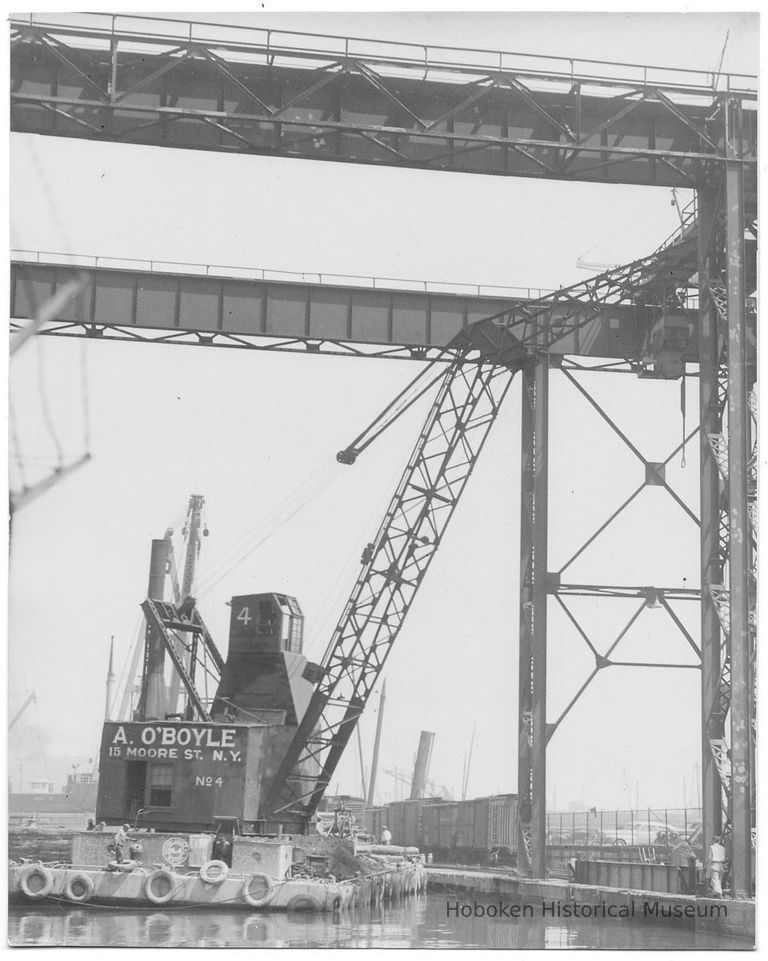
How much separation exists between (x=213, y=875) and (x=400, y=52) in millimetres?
19787

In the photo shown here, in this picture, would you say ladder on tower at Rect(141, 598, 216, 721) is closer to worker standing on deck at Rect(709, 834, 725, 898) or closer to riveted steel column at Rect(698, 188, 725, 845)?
riveted steel column at Rect(698, 188, 725, 845)

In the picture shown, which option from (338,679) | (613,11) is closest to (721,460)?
(613,11)

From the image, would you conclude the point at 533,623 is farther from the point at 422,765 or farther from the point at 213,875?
the point at 422,765

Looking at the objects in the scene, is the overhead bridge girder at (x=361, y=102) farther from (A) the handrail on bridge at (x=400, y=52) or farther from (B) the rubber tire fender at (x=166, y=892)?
(B) the rubber tire fender at (x=166, y=892)

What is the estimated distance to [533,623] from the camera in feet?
116

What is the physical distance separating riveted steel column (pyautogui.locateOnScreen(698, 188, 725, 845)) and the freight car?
72.7ft

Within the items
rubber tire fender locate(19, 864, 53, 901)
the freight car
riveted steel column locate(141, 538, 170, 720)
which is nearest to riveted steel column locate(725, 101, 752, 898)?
rubber tire fender locate(19, 864, 53, 901)

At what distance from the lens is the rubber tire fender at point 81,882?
30.3 metres

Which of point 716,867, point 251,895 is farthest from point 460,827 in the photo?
point 716,867

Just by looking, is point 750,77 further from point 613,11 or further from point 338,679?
point 338,679

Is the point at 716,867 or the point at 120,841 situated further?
the point at 120,841

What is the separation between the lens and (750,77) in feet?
85.5

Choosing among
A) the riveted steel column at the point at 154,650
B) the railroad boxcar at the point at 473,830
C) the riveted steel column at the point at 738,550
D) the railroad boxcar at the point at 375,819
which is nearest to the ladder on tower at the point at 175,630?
the riveted steel column at the point at 154,650

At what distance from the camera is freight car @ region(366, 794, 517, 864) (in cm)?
5146
